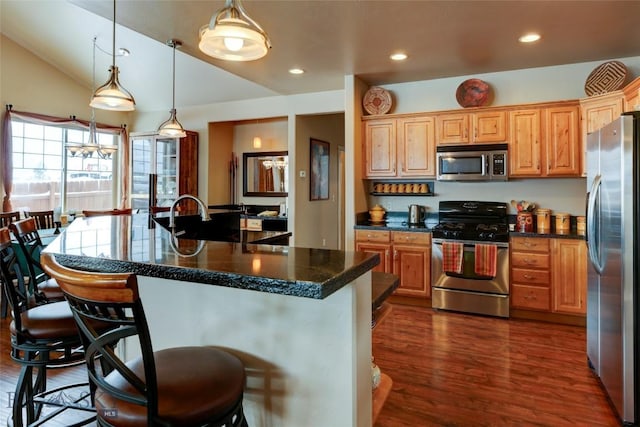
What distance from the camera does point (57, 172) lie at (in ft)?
20.7

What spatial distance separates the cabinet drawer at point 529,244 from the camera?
3.83 metres

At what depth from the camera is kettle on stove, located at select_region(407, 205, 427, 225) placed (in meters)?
4.75

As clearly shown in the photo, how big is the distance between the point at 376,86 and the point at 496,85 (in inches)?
56.3

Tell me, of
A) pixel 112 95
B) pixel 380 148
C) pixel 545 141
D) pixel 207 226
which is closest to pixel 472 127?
pixel 545 141

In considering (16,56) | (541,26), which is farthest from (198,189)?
(541,26)

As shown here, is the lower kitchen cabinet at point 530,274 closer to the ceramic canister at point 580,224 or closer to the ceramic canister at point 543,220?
the ceramic canister at point 543,220

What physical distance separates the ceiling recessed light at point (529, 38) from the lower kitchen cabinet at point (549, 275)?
1.88 m

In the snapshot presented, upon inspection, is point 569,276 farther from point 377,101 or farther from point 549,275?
point 377,101

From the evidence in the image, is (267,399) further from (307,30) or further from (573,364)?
(307,30)

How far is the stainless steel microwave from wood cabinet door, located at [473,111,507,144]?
84 mm

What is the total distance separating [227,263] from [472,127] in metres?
3.85

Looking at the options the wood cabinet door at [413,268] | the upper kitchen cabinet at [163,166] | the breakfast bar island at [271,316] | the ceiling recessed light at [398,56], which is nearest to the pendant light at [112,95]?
the breakfast bar island at [271,316]

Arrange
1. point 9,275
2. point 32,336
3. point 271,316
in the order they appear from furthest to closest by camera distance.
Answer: point 9,275
point 32,336
point 271,316

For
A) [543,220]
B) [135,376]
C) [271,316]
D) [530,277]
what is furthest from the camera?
[543,220]
